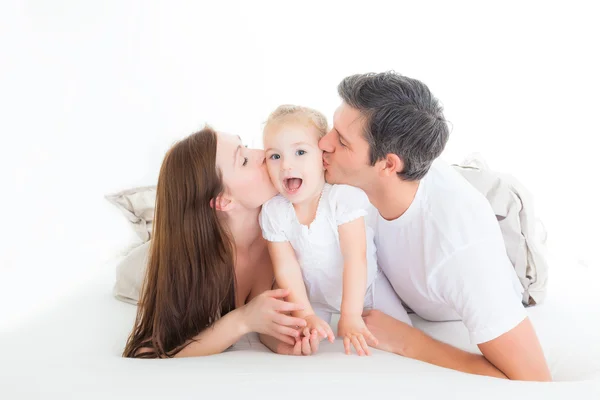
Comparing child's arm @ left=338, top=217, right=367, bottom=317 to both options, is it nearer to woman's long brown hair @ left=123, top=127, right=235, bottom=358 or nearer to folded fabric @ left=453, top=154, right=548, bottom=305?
woman's long brown hair @ left=123, top=127, right=235, bottom=358

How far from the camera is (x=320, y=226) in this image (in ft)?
6.69

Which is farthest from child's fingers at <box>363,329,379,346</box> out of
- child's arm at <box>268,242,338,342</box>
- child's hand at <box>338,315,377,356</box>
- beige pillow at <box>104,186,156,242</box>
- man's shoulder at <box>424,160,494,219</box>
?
beige pillow at <box>104,186,156,242</box>

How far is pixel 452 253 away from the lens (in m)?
1.82

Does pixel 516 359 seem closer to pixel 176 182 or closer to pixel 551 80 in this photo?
pixel 176 182

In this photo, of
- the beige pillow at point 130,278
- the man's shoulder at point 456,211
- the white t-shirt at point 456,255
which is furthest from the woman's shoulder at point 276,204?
the beige pillow at point 130,278

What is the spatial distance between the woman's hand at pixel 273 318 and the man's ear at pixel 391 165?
0.52 m

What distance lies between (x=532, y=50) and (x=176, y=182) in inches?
107

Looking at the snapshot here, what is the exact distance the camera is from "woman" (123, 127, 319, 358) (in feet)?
6.52

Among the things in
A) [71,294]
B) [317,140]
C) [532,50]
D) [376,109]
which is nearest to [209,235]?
[317,140]

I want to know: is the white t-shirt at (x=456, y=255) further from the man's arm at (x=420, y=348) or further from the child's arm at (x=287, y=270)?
the child's arm at (x=287, y=270)

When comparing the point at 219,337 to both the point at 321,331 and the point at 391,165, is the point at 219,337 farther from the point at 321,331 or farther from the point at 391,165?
the point at 391,165

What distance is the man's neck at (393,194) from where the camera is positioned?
1.97 m

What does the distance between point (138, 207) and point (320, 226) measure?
3.83 feet

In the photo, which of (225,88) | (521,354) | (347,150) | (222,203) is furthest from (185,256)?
(225,88)
